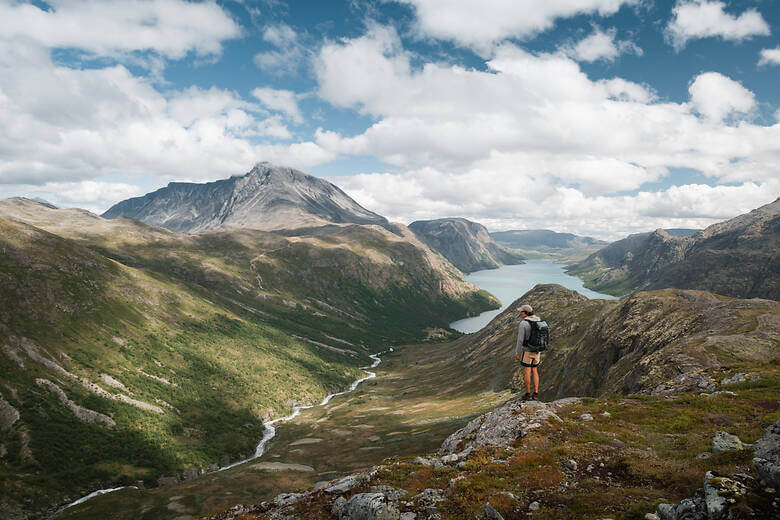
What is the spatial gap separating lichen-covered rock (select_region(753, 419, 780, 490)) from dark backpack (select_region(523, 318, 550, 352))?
1073 cm

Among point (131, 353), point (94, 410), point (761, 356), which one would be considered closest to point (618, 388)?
point (761, 356)

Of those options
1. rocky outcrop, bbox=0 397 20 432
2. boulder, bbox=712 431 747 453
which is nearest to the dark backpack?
boulder, bbox=712 431 747 453

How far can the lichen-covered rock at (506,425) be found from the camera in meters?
25.3

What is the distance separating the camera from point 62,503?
84688 mm

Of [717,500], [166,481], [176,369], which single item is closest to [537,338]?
[717,500]

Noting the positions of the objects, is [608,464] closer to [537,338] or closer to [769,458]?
[537,338]

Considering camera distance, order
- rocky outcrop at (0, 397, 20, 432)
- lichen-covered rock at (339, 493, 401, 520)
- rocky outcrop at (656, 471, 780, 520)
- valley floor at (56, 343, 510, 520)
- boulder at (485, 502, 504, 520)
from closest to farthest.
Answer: rocky outcrop at (656, 471, 780, 520), boulder at (485, 502, 504, 520), lichen-covered rock at (339, 493, 401, 520), valley floor at (56, 343, 510, 520), rocky outcrop at (0, 397, 20, 432)

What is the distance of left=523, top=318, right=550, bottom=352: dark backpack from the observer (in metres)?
23.0

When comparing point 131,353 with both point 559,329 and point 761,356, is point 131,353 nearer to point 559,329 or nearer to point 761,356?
point 559,329

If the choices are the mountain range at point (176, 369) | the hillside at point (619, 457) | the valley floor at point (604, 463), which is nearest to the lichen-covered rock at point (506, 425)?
the hillside at point (619, 457)

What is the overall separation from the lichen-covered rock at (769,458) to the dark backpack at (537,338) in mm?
10729

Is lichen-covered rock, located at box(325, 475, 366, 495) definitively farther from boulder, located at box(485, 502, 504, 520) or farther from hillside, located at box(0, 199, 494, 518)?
hillside, located at box(0, 199, 494, 518)

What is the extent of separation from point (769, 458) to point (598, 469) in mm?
8341

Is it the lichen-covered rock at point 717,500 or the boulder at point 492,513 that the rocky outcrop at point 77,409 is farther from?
the lichen-covered rock at point 717,500
